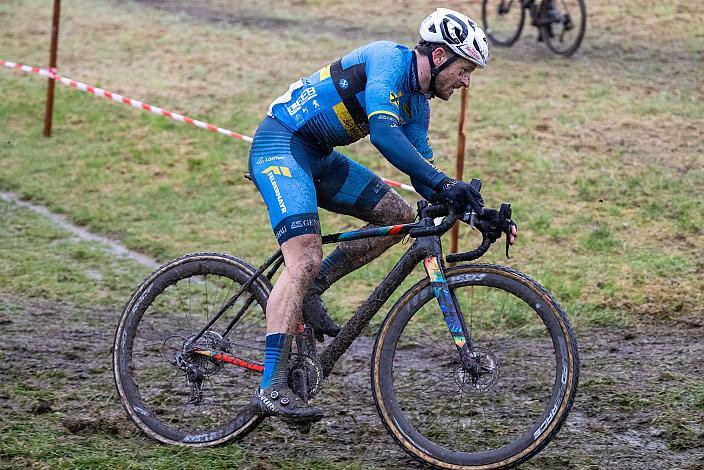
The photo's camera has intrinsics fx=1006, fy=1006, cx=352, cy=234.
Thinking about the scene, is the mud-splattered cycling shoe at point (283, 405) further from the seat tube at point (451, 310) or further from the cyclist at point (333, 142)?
the seat tube at point (451, 310)

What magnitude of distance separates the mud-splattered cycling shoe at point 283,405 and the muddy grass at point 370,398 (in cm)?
30

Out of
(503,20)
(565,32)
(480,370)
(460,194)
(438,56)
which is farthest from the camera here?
(503,20)

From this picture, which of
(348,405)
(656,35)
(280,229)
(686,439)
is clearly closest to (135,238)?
(348,405)

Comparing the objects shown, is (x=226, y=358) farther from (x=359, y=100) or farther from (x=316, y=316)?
(x=359, y=100)

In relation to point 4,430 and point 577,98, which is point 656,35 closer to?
point 577,98

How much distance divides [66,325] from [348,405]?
279 centimetres

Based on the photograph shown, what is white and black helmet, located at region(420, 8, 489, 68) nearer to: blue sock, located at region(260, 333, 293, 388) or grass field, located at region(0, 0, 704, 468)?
blue sock, located at region(260, 333, 293, 388)

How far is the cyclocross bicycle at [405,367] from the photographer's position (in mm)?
5129

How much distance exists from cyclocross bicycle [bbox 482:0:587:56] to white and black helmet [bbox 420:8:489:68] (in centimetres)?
1132

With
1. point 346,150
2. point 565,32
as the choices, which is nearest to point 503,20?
point 565,32

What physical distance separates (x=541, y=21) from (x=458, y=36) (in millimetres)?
11967

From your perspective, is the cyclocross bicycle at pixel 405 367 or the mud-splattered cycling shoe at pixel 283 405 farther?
the mud-splattered cycling shoe at pixel 283 405

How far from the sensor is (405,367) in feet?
23.9

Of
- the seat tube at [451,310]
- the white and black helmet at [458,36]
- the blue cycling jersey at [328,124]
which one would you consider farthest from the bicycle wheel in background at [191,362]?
the white and black helmet at [458,36]
